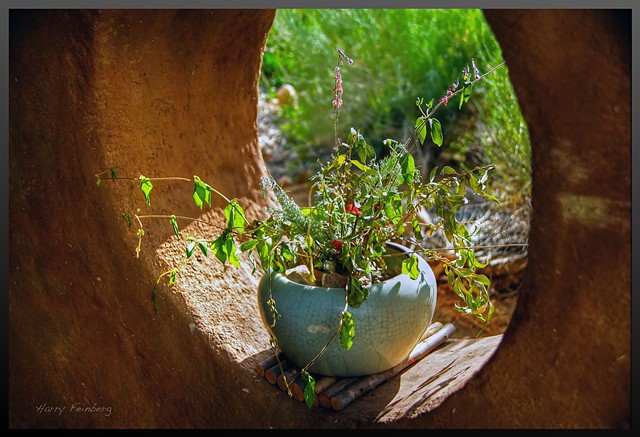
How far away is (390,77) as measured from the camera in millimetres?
4234

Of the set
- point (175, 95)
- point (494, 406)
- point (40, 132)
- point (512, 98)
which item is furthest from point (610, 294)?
point (512, 98)

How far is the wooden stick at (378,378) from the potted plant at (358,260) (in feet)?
0.11

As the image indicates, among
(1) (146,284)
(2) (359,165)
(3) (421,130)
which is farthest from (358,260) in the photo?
(1) (146,284)

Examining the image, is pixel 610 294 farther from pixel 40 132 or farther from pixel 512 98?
pixel 512 98

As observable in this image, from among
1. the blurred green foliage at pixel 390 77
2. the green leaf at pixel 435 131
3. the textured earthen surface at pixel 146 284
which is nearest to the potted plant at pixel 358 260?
the green leaf at pixel 435 131

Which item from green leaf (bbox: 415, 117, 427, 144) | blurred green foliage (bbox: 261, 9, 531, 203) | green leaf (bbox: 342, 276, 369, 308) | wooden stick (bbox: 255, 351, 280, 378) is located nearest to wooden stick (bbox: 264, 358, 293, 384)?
wooden stick (bbox: 255, 351, 280, 378)

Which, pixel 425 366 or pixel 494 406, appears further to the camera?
pixel 425 366

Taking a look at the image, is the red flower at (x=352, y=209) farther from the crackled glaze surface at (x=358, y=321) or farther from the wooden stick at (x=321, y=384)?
the wooden stick at (x=321, y=384)

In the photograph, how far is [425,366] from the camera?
200 centimetres

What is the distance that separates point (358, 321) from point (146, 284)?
1.84 feet

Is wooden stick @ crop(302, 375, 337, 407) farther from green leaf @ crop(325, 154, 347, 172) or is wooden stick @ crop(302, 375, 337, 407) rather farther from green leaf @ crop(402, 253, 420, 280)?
green leaf @ crop(325, 154, 347, 172)

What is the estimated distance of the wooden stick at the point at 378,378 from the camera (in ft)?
6.06

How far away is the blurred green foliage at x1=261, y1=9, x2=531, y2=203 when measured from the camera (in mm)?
3754

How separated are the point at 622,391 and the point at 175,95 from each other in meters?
1.33
